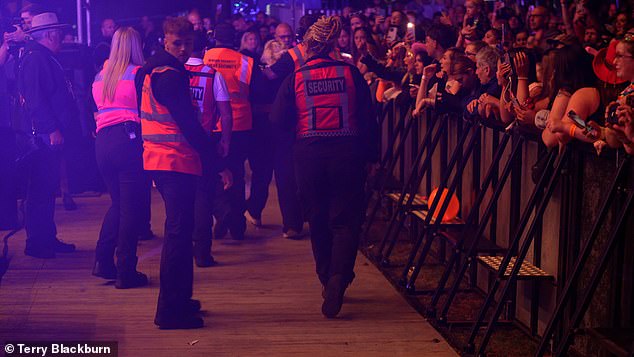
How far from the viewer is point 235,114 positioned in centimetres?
924

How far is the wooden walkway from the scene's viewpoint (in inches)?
245

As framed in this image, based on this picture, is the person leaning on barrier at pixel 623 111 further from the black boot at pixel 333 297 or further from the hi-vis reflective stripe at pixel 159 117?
the hi-vis reflective stripe at pixel 159 117

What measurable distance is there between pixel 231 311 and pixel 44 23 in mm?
3440

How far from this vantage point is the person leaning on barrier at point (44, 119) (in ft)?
28.1

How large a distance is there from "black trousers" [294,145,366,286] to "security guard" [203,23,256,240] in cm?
197

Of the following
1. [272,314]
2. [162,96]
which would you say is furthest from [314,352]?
[162,96]

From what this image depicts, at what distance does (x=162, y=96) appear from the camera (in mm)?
6324

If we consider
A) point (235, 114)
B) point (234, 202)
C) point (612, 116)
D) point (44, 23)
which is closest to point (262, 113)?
point (235, 114)

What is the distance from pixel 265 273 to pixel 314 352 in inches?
86.9

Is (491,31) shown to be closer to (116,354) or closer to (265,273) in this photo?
(265,273)

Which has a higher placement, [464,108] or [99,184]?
[464,108]

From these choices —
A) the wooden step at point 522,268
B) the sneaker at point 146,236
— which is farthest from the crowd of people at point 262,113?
the wooden step at point 522,268

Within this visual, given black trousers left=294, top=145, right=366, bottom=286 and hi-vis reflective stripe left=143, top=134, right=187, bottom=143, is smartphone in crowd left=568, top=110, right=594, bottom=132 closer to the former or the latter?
black trousers left=294, top=145, right=366, bottom=286

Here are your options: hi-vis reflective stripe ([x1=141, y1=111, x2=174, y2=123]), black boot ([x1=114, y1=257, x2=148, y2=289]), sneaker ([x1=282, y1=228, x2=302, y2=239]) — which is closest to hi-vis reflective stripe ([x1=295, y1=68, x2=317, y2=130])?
hi-vis reflective stripe ([x1=141, y1=111, x2=174, y2=123])
